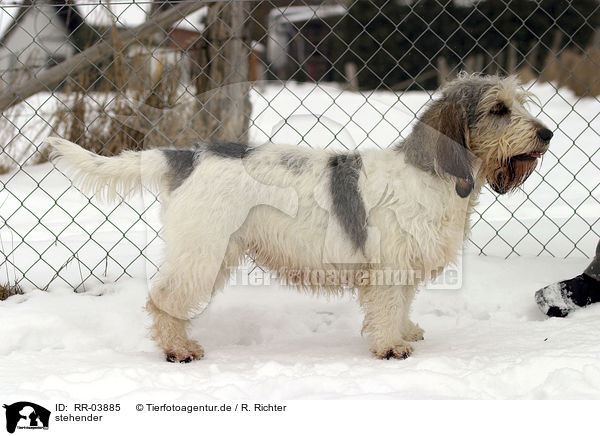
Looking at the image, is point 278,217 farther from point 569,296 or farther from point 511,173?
point 569,296

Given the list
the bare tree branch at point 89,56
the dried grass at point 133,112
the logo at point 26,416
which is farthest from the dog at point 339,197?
the dried grass at point 133,112

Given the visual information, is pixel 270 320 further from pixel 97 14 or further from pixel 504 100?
pixel 97 14

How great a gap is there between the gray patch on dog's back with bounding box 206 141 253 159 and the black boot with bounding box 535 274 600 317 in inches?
72.0

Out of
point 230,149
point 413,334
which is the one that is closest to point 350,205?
point 230,149

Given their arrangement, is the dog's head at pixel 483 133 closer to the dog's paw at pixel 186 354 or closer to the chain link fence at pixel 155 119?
the chain link fence at pixel 155 119

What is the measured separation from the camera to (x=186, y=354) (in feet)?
9.76

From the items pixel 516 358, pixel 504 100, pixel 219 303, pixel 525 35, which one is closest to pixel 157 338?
pixel 219 303

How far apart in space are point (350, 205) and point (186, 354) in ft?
3.52

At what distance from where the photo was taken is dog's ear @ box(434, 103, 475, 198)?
2.78m

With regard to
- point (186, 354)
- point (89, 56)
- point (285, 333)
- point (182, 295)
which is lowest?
point (186, 354)

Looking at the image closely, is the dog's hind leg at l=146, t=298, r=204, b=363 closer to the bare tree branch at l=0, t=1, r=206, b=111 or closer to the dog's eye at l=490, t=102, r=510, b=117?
the dog's eye at l=490, t=102, r=510, b=117

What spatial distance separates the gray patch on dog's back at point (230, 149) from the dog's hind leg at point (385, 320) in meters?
0.89

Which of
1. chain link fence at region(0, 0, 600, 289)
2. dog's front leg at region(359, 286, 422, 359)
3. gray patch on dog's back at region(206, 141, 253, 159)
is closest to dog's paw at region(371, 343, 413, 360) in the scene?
dog's front leg at region(359, 286, 422, 359)

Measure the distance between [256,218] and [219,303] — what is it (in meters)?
0.97
